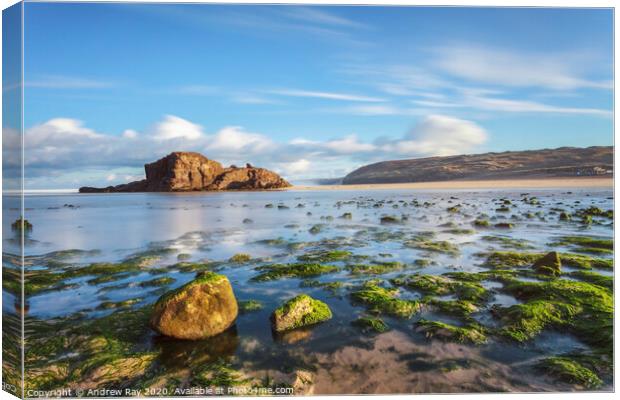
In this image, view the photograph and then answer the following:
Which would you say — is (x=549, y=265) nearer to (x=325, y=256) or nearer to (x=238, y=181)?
(x=325, y=256)

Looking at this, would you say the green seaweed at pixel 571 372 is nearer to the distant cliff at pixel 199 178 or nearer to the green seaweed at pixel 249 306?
the green seaweed at pixel 249 306

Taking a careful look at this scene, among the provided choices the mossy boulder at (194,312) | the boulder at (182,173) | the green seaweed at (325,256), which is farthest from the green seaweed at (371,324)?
the boulder at (182,173)

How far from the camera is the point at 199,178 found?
18062 mm

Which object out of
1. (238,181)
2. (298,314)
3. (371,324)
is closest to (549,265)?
(371,324)

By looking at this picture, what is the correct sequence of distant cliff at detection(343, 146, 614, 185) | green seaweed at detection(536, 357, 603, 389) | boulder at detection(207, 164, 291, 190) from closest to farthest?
green seaweed at detection(536, 357, 603, 389) → distant cliff at detection(343, 146, 614, 185) → boulder at detection(207, 164, 291, 190)

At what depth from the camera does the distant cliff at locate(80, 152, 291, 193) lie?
46.5 feet

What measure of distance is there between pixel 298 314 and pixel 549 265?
5378mm

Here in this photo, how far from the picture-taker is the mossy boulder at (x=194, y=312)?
4.72 m

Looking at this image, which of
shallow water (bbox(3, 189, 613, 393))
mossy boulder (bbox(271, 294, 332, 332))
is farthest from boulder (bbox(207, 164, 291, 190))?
mossy boulder (bbox(271, 294, 332, 332))

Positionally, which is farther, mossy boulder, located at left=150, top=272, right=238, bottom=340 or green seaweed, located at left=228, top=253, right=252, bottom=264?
green seaweed, located at left=228, top=253, right=252, bottom=264

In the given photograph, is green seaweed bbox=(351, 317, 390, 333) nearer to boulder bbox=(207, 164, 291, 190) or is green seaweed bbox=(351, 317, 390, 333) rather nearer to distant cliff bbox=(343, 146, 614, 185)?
distant cliff bbox=(343, 146, 614, 185)

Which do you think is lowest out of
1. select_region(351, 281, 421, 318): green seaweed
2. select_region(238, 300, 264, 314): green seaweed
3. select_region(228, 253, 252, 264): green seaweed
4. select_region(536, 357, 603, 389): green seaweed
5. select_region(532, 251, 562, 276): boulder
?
select_region(536, 357, 603, 389): green seaweed

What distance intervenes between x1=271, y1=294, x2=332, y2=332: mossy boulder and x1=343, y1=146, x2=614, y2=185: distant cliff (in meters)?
4.99

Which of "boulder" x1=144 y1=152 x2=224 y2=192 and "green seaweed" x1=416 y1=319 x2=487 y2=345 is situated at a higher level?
"boulder" x1=144 y1=152 x2=224 y2=192
